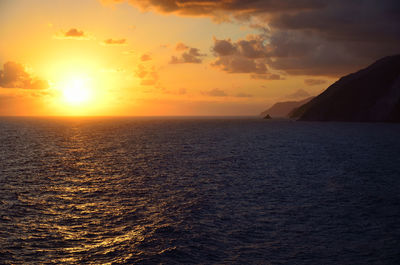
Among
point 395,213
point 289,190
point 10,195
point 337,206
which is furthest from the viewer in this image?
point 289,190

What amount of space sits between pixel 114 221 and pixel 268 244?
42.2 feet

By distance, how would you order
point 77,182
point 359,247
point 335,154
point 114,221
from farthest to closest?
point 335,154 < point 77,182 < point 114,221 < point 359,247

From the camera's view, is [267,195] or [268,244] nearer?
[268,244]

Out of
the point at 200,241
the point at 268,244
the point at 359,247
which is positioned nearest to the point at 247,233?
the point at 268,244

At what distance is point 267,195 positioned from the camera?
3634cm

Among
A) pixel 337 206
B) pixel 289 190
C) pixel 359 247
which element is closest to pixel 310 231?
pixel 359 247

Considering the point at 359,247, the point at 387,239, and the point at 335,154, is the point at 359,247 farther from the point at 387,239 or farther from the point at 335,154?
the point at 335,154

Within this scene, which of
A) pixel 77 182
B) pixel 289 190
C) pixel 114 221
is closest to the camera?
pixel 114 221

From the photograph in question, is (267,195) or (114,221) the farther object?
(267,195)

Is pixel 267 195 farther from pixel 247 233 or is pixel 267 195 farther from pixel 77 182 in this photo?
→ pixel 77 182

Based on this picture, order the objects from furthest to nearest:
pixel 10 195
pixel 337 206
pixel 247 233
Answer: pixel 10 195 → pixel 337 206 → pixel 247 233

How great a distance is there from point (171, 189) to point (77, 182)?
13.4 meters

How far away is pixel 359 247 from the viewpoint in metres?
22.2

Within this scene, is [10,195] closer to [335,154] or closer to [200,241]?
[200,241]
